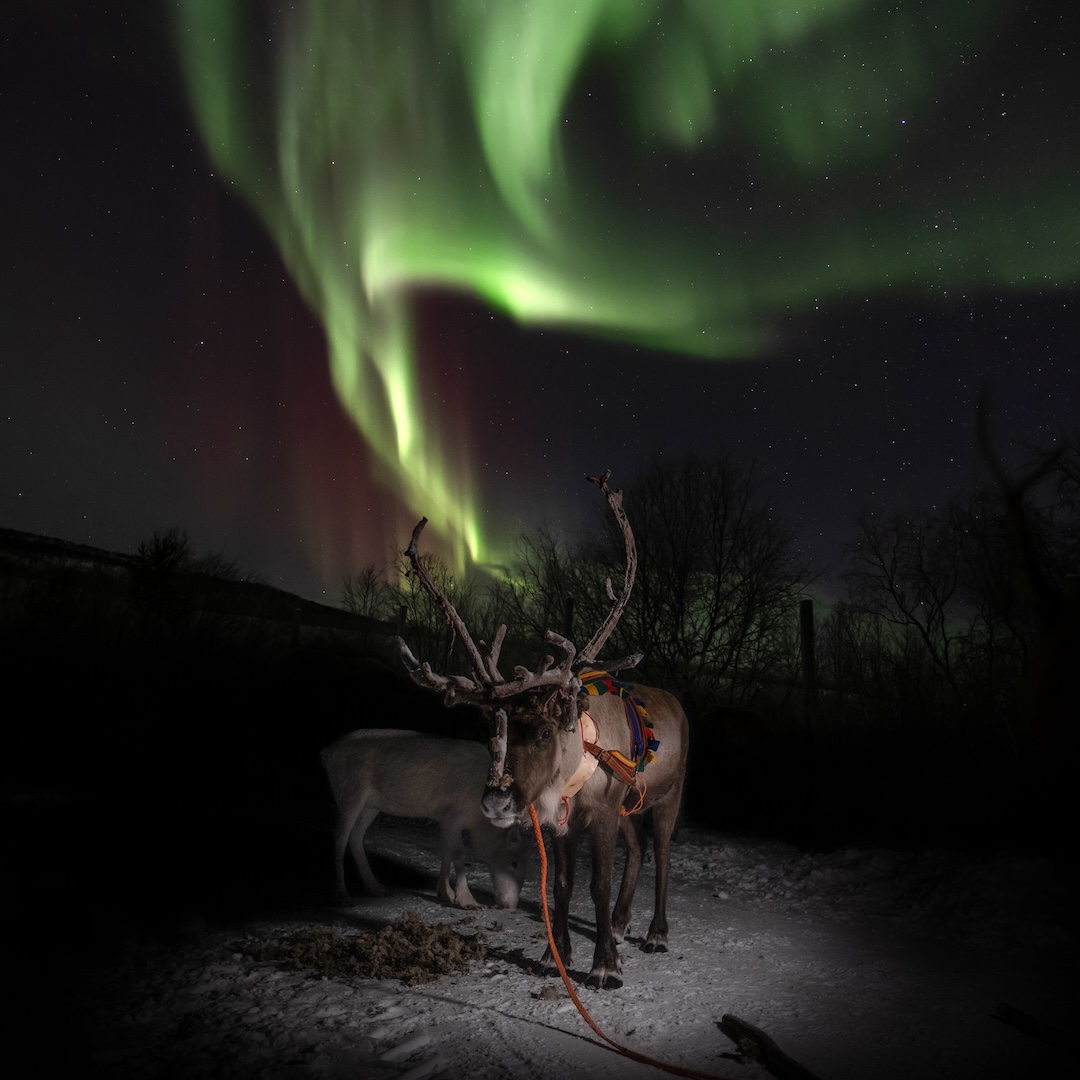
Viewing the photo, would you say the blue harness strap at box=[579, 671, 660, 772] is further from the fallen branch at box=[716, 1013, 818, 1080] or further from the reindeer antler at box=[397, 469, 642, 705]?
the fallen branch at box=[716, 1013, 818, 1080]

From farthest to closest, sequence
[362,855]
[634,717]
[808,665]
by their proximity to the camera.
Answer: [808,665] → [362,855] → [634,717]

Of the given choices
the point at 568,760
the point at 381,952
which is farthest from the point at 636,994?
the point at 381,952

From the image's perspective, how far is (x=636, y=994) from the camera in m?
5.84

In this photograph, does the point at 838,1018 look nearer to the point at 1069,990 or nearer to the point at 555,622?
the point at 1069,990

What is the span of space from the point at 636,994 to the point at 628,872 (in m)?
1.44

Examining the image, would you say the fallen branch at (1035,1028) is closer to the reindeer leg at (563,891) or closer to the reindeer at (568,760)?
the reindeer at (568,760)

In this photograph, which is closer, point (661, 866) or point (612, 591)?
point (612, 591)

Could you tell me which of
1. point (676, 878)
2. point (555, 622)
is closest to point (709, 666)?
point (555, 622)

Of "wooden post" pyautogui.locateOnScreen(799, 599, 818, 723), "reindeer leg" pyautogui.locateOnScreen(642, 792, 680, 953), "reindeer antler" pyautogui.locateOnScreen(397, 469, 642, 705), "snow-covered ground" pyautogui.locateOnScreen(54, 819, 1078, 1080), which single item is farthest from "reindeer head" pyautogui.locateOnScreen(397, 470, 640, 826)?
"wooden post" pyautogui.locateOnScreen(799, 599, 818, 723)

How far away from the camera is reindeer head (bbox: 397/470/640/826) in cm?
555

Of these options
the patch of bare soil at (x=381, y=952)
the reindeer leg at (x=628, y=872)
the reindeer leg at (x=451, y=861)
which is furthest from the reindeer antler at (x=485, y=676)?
the reindeer leg at (x=451, y=861)

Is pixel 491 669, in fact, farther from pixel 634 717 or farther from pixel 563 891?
pixel 563 891

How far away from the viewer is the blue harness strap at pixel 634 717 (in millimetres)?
6602

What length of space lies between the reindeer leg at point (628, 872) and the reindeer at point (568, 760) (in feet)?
A: 0.04
